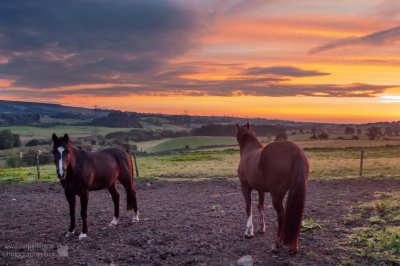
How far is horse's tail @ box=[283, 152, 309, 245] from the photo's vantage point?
6.18 metres

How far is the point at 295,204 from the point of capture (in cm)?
617

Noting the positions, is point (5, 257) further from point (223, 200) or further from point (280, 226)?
point (223, 200)

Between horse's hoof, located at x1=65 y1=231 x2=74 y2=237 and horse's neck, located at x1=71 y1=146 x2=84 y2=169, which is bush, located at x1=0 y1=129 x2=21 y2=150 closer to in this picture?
horse's neck, located at x1=71 y1=146 x2=84 y2=169

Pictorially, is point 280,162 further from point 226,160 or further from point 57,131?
point 57,131

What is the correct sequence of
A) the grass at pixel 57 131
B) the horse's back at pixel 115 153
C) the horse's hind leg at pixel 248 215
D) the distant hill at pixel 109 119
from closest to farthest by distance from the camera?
1. the horse's hind leg at pixel 248 215
2. the horse's back at pixel 115 153
3. the grass at pixel 57 131
4. the distant hill at pixel 109 119

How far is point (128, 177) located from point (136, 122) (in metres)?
91.3

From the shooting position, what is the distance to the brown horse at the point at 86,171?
25.1 feet

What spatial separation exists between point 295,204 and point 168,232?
3187 mm

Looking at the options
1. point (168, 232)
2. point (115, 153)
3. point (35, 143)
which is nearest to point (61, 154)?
point (115, 153)

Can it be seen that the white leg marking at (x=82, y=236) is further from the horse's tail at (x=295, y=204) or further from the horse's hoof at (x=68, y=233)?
the horse's tail at (x=295, y=204)

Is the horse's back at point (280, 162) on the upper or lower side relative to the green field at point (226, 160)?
upper

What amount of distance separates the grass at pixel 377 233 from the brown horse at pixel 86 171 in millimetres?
5127

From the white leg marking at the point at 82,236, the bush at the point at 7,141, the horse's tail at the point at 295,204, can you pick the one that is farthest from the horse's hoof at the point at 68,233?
the bush at the point at 7,141

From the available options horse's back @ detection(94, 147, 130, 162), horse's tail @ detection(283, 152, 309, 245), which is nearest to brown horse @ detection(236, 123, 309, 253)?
horse's tail @ detection(283, 152, 309, 245)
